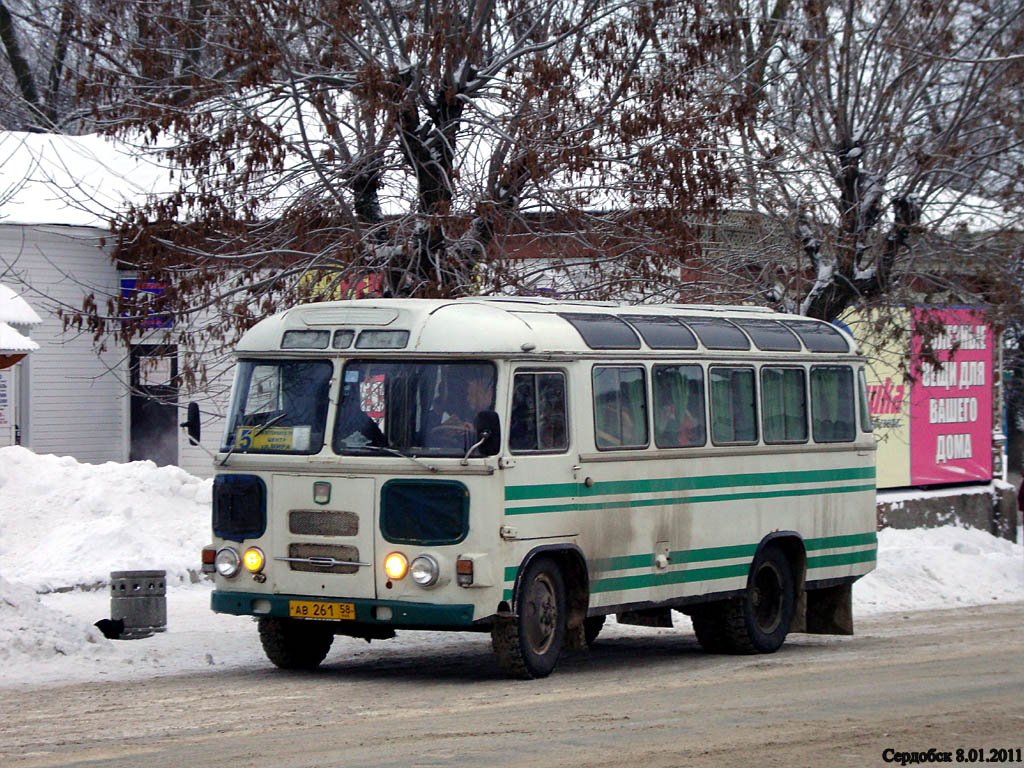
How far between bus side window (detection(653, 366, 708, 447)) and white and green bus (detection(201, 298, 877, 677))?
0.02m

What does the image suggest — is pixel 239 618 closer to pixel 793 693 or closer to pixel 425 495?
pixel 425 495

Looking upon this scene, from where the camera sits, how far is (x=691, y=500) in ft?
44.2

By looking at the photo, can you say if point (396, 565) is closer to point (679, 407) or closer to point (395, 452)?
point (395, 452)

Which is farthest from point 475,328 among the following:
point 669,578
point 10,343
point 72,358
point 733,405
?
point 72,358

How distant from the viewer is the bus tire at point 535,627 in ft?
38.2

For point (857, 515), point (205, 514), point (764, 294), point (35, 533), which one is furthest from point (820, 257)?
point (35, 533)

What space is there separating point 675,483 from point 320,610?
127 inches

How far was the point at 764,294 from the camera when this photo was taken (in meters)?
21.5

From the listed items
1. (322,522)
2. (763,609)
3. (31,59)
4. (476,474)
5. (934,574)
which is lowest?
(934,574)

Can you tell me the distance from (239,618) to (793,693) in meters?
6.52

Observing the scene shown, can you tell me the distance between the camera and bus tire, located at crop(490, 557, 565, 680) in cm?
1166

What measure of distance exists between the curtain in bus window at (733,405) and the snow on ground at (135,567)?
2939mm

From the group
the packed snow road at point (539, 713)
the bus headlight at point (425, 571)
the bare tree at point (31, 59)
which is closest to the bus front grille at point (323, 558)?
the bus headlight at point (425, 571)

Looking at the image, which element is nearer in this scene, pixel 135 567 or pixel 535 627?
pixel 535 627
